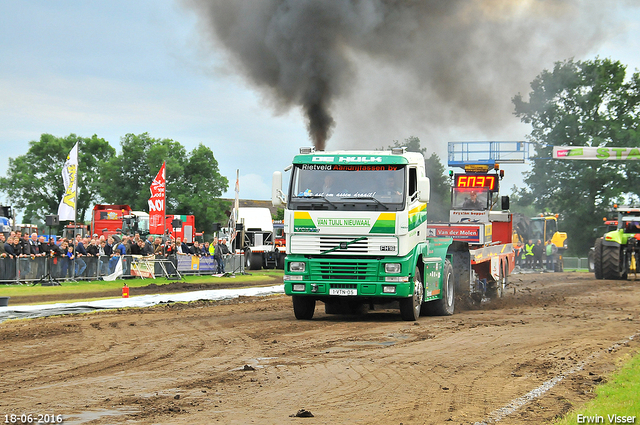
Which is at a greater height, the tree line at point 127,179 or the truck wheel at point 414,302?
the tree line at point 127,179

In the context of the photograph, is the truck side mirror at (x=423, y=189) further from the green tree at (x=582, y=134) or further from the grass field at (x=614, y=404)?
the green tree at (x=582, y=134)

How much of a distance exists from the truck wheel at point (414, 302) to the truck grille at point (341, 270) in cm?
98

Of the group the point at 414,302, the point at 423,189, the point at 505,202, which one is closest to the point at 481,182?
→ the point at 505,202

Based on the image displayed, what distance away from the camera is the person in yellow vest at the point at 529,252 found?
140 ft

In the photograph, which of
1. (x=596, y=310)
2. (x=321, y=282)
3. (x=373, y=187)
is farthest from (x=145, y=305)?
(x=596, y=310)

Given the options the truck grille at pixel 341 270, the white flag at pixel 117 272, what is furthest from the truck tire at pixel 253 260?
the truck grille at pixel 341 270

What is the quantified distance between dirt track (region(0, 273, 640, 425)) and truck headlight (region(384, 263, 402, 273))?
101 cm

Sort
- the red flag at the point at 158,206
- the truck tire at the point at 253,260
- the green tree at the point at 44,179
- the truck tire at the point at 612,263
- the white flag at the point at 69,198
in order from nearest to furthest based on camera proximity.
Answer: the white flag at the point at 69,198
the red flag at the point at 158,206
the truck tire at the point at 612,263
the truck tire at the point at 253,260
the green tree at the point at 44,179

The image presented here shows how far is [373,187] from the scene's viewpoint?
1364cm

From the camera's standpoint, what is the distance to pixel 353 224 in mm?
13438

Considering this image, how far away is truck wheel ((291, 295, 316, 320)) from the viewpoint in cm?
1464

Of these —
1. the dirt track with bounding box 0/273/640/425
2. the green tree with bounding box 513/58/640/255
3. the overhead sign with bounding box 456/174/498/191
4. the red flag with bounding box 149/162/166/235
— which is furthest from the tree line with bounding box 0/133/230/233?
the dirt track with bounding box 0/273/640/425

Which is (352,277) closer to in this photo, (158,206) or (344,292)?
(344,292)

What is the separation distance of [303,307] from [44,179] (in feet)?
226
